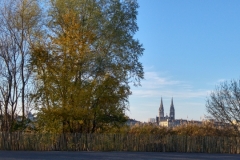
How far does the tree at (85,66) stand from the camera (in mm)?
28594

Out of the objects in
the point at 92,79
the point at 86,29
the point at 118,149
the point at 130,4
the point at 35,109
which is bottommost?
the point at 118,149

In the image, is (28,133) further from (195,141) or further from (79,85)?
(195,141)

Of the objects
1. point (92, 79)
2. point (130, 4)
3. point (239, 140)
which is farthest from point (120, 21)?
point (239, 140)

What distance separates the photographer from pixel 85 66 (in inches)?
1144

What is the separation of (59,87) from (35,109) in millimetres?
2247

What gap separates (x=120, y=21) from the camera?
32438 mm

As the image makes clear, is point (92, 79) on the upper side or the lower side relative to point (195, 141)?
upper

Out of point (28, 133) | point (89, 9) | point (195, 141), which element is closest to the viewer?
point (28, 133)

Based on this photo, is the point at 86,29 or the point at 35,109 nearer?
the point at 35,109

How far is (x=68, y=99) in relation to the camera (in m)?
28.5

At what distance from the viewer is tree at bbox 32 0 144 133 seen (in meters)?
28.6

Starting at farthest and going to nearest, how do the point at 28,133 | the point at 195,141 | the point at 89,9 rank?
the point at 89,9 → the point at 195,141 → the point at 28,133

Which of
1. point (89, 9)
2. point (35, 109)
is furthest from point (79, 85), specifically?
point (89, 9)

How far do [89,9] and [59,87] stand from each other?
21.5ft
